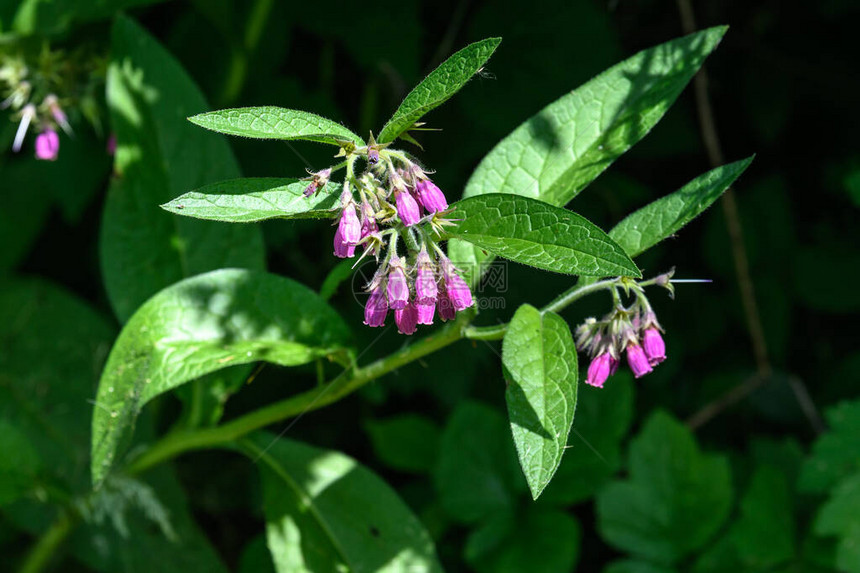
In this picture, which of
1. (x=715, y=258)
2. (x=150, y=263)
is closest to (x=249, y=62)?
(x=150, y=263)

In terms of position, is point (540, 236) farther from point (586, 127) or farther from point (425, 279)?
point (586, 127)

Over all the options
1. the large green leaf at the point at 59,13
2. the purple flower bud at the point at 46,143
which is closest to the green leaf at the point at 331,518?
the purple flower bud at the point at 46,143

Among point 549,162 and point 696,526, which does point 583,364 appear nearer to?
point 696,526

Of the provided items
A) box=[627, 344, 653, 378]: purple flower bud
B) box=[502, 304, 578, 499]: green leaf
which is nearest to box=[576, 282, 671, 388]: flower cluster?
box=[627, 344, 653, 378]: purple flower bud

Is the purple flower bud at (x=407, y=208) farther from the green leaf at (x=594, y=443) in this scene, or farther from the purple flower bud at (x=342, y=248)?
the green leaf at (x=594, y=443)

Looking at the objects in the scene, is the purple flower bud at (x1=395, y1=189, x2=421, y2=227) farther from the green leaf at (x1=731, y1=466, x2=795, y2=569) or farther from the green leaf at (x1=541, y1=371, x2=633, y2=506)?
the green leaf at (x1=731, y1=466, x2=795, y2=569)
